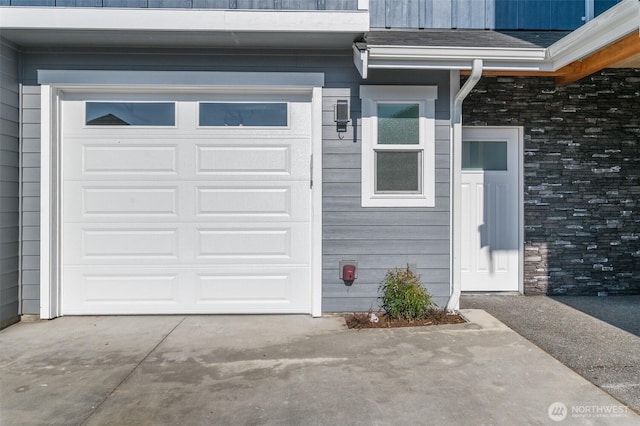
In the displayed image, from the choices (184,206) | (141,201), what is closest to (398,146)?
(184,206)

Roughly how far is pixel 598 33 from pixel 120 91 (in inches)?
168

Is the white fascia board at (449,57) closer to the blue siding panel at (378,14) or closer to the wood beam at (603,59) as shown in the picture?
the wood beam at (603,59)

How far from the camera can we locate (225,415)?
82.6 inches

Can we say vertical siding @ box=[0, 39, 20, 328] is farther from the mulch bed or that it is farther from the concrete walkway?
the concrete walkway

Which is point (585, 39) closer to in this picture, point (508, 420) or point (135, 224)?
point (508, 420)

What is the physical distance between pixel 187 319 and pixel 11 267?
167cm

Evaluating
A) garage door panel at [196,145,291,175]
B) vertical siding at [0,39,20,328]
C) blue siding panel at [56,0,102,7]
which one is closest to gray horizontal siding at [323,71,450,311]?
garage door panel at [196,145,291,175]

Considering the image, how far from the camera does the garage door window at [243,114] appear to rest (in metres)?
3.90

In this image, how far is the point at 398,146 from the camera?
3820 millimetres

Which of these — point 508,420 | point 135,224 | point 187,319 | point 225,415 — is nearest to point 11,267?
point 135,224

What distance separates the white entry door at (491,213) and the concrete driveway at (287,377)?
1.15m

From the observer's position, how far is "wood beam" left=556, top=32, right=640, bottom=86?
324cm

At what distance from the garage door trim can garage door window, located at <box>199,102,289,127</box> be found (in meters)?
0.16

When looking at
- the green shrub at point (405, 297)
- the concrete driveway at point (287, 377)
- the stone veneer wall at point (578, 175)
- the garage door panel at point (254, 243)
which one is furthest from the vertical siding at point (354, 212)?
the stone veneer wall at point (578, 175)
